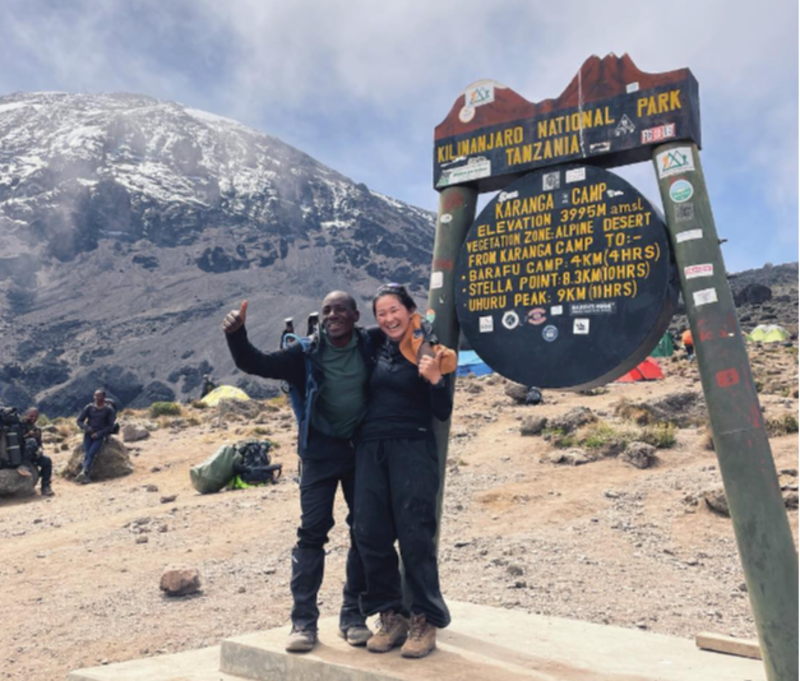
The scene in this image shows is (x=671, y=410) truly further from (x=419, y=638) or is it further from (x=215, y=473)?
(x=419, y=638)

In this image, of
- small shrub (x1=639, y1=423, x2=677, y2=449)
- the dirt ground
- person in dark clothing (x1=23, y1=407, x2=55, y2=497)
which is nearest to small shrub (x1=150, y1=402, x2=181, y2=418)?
person in dark clothing (x1=23, y1=407, x2=55, y2=497)

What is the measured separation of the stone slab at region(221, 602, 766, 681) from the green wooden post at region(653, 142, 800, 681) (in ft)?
1.76

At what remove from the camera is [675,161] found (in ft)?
12.1

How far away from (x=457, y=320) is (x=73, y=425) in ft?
82.5

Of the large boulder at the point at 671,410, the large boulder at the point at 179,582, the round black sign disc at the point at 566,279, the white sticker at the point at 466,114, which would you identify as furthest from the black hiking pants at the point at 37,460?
the white sticker at the point at 466,114

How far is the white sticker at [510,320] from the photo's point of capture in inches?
163

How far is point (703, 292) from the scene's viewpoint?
11.7 feet

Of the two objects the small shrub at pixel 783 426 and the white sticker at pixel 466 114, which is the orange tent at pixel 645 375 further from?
the white sticker at pixel 466 114

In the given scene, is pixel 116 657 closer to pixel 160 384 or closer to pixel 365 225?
pixel 160 384

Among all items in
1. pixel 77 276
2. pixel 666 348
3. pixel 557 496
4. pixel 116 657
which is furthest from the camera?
pixel 77 276

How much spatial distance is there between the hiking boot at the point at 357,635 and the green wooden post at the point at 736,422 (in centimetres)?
185

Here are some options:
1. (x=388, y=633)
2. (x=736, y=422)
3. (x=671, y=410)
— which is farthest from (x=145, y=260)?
(x=736, y=422)

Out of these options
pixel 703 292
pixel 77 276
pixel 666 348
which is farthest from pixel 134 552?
pixel 77 276

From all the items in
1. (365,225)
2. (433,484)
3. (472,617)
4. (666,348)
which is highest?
(365,225)
